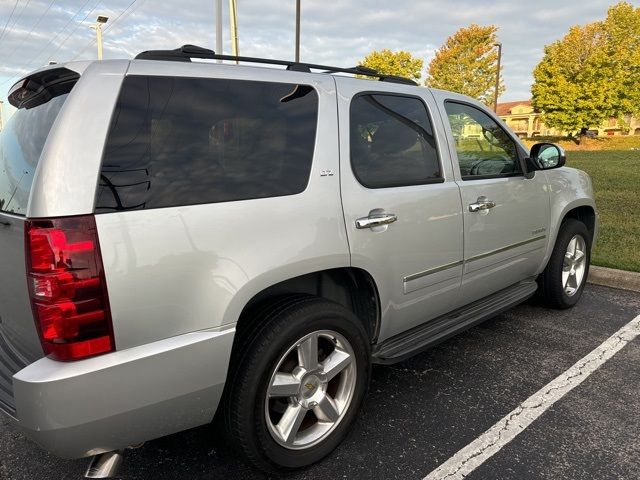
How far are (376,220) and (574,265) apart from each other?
286 centimetres

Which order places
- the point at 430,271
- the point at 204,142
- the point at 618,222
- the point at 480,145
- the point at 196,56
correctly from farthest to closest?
the point at 618,222
the point at 480,145
the point at 430,271
the point at 196,56
the point at 204,142

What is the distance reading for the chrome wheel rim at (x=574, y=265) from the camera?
171 inches

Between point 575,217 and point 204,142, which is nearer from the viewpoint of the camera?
point 204,142

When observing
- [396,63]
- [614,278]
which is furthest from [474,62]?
[614,278]

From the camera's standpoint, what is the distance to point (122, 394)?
174cm

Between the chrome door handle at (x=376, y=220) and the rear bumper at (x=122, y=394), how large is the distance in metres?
0.87

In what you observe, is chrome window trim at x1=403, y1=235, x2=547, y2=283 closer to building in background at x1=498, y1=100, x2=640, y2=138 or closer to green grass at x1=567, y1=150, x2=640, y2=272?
green grass at x1=567, y1=150, x2=640, y2=272

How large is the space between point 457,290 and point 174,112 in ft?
6.89

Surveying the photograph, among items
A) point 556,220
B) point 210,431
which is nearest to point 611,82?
point 556,220

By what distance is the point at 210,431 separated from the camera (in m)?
2.66

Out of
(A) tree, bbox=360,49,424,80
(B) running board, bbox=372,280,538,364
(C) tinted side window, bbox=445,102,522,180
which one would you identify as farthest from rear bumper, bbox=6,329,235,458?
(A) tree, bbox=360,49,424,80

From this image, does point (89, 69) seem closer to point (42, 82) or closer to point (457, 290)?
point (42, 82)

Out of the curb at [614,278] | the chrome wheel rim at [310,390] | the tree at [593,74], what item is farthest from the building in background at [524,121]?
the chrome wheel rim at [310,390]

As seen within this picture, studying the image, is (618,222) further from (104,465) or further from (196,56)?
(104,465)
